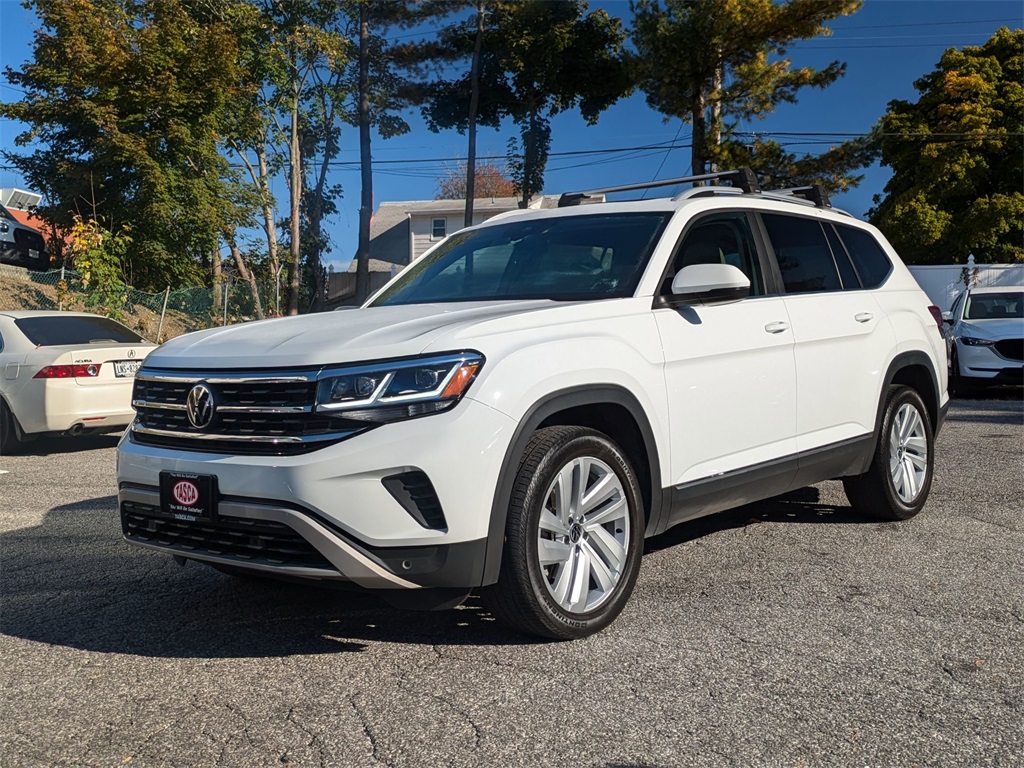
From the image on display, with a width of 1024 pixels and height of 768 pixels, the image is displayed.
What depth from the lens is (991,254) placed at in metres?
39.8

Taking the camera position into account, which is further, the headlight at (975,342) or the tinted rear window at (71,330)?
the headlight at (975,342)

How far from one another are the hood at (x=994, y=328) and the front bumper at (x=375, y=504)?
13.2 meters

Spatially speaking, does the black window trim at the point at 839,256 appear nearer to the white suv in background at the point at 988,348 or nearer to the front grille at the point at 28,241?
the white suv in background at the point at 988,348

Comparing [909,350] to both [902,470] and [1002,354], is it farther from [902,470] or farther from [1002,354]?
[1002,354]

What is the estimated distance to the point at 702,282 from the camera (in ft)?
14.3

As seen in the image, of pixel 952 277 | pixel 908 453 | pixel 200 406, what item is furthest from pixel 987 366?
pixel 952 277

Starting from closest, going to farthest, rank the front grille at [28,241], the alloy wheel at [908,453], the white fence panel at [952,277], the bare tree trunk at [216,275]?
the alloy wheel at [908,453] < the front grille at [28,241] < the bare tree trunk at [216,275] < the white fence panel at [952,277]

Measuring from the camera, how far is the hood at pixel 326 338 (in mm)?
3553

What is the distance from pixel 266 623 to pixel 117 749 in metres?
1.24

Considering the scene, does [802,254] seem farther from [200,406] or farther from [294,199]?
[294,199]

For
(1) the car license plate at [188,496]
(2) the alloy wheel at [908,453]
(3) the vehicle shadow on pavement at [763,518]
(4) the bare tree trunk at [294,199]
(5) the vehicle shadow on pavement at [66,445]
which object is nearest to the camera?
(1) the car license plate at [188,496]

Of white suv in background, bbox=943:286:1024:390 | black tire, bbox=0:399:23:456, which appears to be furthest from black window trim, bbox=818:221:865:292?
white suv in background, bbox=943:286:1024:390

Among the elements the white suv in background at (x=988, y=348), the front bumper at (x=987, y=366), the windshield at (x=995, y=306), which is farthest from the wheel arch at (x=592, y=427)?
the windshield at (x=995, y=306)

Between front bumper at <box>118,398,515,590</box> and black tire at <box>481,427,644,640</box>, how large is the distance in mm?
170
